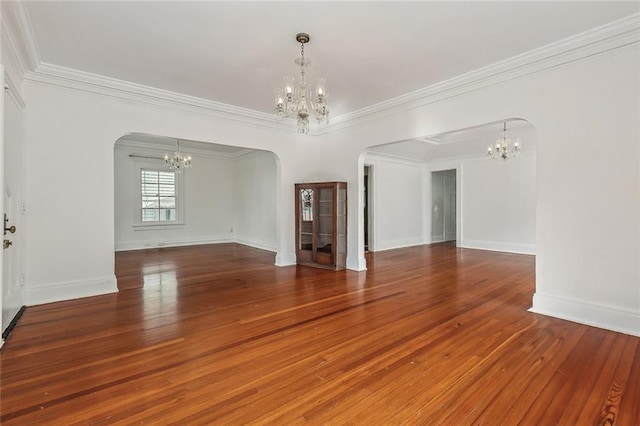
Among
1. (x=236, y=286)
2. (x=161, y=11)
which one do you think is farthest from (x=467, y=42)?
(x=236, y=286)

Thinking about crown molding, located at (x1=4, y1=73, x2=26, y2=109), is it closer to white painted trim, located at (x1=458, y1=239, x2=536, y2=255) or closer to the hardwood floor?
the hardwood floor

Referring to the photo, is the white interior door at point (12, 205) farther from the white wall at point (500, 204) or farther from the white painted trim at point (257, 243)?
the white wall at point (500, 204)

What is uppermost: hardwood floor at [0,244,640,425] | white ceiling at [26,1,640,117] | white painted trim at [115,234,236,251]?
white ceiling at [26,1,640,117]

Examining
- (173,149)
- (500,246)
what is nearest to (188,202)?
(173,149)

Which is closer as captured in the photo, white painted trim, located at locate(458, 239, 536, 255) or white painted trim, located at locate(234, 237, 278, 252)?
white painted trim, located at locate(458, 239, 536, 255)

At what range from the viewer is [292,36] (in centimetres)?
301

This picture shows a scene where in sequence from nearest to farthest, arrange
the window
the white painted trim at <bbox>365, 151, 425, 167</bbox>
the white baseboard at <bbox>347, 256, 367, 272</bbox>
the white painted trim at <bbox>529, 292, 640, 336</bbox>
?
the white painted trim at <bbox>529, 292, 640, 336</bbox> < the white baseboard at <bbox>347, 256, 367, 272</bbox> < the white painted trim at <bbox>365, 151, 425, 167</bbox> < the window

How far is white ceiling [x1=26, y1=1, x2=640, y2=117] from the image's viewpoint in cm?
261

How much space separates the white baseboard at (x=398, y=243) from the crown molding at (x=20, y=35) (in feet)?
22.8

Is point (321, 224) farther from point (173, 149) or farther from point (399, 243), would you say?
point (173, 149)

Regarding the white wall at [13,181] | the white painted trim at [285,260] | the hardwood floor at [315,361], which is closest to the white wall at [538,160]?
the white wall at [13,181]

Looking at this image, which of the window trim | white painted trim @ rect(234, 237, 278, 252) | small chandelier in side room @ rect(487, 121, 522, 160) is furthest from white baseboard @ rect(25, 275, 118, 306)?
small chandelier in side room @ rect(487, 121, 522, 160)

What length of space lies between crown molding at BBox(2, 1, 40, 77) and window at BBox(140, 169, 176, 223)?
16.6 ft

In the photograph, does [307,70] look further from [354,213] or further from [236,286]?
[236,286]
